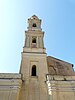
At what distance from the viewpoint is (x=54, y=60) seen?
2488cm

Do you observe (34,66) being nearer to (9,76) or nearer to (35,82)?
(35,82)

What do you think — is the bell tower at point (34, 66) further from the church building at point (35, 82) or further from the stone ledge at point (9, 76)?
the stone ledge at point (9, 76)

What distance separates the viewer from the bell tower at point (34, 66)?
15.5 meters

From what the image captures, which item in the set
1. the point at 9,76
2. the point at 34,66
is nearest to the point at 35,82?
the point at 34,66

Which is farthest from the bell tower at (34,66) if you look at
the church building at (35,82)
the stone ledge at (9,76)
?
the stone ledge at (9,76)

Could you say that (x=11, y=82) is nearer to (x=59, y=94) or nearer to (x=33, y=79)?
(x=33, y=79)

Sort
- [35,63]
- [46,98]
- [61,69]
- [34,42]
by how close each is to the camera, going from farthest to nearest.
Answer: [61,69] < [34,42] < [35,63] < [46,98]

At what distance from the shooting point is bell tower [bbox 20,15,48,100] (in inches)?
609

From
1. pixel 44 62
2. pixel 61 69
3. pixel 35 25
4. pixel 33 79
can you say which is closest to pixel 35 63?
pixel 44 62

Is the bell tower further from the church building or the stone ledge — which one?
the stone ledge

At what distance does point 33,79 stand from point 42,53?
395 centimetres

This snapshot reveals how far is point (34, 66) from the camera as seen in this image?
18.5m

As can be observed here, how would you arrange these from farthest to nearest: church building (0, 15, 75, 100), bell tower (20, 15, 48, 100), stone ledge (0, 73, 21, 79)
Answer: stone ledge (0, 73, 21, 79) → bell tower (20, 15, 48, 100) → church building (0, 15, 75, 100)

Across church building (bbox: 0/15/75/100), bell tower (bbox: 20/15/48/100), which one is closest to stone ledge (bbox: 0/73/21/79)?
church building (bbox: 0/15/75/100)
